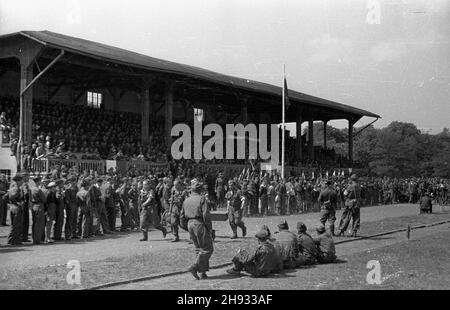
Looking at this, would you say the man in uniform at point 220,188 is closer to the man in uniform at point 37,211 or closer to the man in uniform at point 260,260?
the man in uniform at point 37,211

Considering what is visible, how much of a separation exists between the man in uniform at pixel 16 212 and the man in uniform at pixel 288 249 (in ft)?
20.7

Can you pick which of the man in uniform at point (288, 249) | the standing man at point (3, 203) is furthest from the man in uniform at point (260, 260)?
the standing man at point (3, 203)

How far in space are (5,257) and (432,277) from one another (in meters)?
8.41

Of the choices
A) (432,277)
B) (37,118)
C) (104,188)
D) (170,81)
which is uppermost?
(170,81)

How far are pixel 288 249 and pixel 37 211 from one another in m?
6.38

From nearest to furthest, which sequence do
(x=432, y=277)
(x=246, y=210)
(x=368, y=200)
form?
1. (x=432, y=277)
2. (x=246, y=210)
3. (x=368, y=200)

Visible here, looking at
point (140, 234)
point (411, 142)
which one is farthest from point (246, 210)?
point (411, 142)

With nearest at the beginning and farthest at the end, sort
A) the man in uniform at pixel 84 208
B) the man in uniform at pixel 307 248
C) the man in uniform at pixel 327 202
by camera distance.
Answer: the man in uniform at pixel 307 248 < the man in uniform at pixel 84 208 < the man in uniform at pixel 327 202

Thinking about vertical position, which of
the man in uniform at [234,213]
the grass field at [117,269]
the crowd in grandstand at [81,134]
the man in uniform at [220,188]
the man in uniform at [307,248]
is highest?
the crowd in grandstand at [81,134]

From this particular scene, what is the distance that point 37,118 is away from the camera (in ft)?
86.1

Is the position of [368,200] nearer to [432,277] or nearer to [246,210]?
[246,210]

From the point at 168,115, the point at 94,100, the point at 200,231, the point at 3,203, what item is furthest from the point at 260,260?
the point at 94,100

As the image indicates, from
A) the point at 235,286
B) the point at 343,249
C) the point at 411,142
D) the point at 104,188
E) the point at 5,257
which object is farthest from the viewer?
the point at 411,142

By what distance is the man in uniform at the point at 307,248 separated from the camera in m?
12.0
